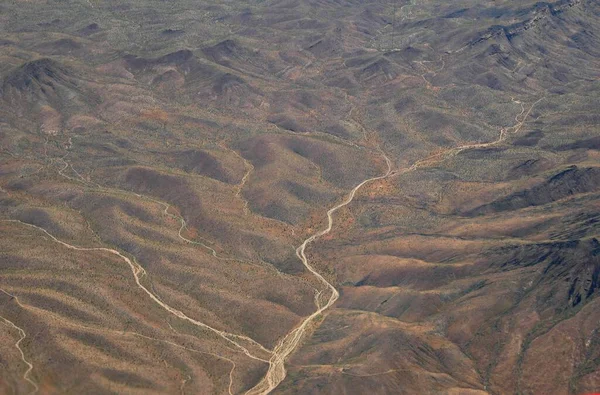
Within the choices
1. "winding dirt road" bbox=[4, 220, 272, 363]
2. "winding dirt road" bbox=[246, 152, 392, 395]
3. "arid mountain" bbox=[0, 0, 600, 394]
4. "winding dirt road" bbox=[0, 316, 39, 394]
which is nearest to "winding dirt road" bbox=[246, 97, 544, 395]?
"winding dirt road" bbox=[246, 152, 392, 395]

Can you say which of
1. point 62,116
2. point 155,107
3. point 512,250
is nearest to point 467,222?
point 512,250

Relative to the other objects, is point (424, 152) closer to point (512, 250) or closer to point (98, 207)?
point (512, 250)

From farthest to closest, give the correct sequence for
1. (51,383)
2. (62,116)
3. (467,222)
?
(62,116)
(467,222)
(51,383)

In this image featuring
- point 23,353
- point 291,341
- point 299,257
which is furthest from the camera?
point 299,257

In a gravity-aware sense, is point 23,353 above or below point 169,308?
above

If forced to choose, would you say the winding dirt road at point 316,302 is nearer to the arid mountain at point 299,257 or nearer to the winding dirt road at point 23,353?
the arid mountain at point 299,257

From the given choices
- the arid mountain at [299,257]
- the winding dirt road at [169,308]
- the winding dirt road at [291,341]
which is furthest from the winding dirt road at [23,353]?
the winding dirt road at [291,341]

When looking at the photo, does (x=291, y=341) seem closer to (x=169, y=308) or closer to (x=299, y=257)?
(x=169, y=308)

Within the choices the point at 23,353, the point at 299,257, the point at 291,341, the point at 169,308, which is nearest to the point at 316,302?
the point at 291,341

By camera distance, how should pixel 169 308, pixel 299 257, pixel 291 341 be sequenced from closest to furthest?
pixel 291 341
pixel 169 308
pixel 299 257

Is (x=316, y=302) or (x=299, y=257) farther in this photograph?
(x=299, y=257)

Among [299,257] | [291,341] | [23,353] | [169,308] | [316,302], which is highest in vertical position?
[23,353]
